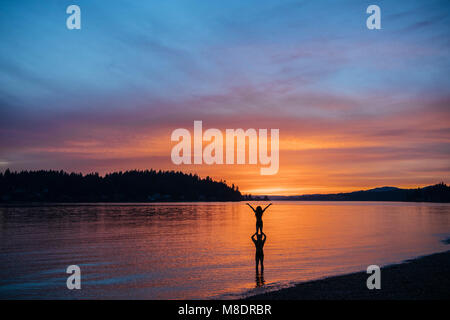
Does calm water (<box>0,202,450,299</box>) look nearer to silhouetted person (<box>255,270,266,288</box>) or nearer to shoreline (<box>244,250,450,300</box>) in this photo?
silhouetted person (<box>255,270,266,288</box>)

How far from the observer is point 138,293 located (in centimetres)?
1956

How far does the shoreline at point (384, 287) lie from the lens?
55.6 feet

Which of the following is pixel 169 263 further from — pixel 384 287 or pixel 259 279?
pixel 384 287

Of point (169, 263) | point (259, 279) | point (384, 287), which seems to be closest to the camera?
point (384, 287)

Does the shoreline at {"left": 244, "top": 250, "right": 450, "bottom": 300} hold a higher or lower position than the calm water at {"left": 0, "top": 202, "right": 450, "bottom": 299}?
higher

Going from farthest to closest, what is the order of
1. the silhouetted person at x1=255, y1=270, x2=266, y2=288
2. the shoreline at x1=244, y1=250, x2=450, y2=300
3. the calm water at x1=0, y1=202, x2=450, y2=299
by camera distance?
the silhouetted person at x1=255, y1=270, x2=266, y2=288
the calm water at x1=0, y1=202, x2=450, y2=299
the shoreline at x1=244, y1=250, x2=450, y2=300

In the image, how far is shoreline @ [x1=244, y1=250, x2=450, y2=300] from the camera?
16953mm

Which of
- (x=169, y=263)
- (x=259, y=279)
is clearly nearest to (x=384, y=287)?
(x=259, y=279)

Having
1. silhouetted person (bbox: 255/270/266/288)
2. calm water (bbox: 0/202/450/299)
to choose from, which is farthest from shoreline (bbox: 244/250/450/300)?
silhouetted person (bbox: 255/270/266/288)

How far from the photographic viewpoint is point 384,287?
18953 millimetres

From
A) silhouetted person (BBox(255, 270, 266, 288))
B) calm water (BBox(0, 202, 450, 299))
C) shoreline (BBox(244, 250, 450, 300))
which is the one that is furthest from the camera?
silhouetted person (BBox(255, 270, 266, 288))

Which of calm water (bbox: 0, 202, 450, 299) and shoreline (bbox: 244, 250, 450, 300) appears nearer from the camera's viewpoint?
shoreline (bbox: 244, 250, 450, 300)
